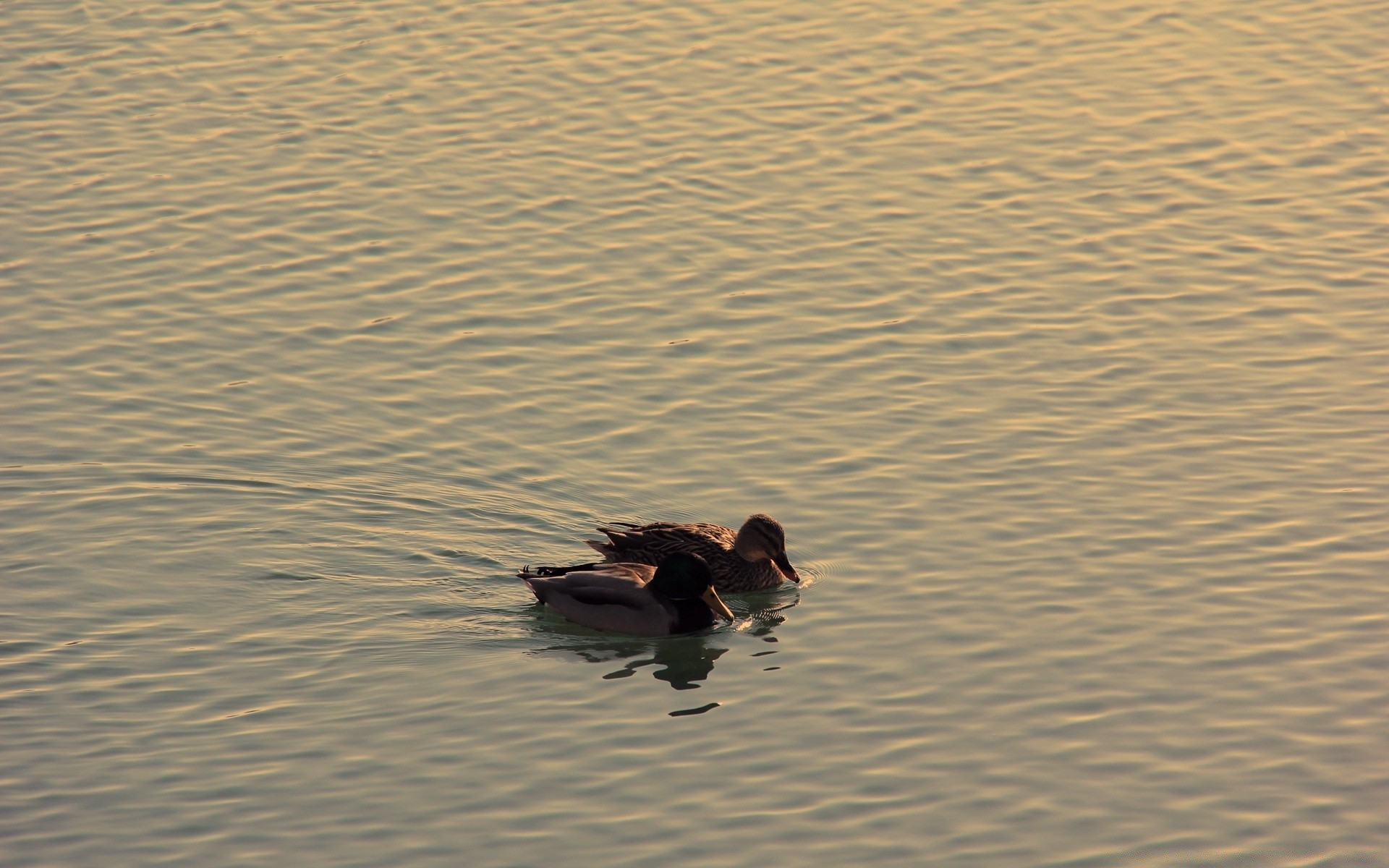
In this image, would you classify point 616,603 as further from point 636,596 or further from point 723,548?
point 723,548

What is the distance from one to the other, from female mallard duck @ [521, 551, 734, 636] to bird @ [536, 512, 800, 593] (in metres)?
0.23

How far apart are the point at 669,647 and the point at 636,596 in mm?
508

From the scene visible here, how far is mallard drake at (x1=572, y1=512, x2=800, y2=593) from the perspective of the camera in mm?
17250

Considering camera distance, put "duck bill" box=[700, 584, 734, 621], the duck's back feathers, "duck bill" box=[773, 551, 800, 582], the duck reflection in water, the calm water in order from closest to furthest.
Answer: the calm water < the duck reflection in water < the duck's back feathers < "duck bill" box=[700, 584, 734, 621] < "duck bill" box=[773, 551, 800, 582]

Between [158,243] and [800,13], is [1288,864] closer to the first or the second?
[158,243]

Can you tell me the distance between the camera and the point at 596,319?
74.2 feet

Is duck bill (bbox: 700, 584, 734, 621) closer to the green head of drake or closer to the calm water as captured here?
the green head of drake

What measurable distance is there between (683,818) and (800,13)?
2086 centimetres

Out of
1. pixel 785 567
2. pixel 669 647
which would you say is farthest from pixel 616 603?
pixel 785 567

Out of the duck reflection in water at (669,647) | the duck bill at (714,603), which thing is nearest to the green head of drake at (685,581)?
the duck bill at (714,603)

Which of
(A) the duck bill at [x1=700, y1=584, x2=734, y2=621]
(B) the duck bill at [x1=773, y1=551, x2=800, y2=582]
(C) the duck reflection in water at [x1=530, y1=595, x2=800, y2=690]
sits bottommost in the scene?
(C) the duck reflection in water at [x1=530, y1=595, x2=800, y2=690]

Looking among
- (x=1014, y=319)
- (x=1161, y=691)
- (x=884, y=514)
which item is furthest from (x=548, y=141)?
(x=1161, y=691)

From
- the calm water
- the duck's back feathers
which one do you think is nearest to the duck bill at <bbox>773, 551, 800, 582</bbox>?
the calm water

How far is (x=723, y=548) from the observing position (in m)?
17.5
